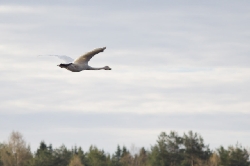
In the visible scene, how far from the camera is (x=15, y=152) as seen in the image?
100000 mm

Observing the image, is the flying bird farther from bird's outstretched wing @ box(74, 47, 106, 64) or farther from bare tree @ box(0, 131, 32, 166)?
bare tree @ box(0, 131, 32, 166)

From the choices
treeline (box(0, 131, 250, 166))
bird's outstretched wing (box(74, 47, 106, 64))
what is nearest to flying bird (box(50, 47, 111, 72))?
bird's outstretched wing (box(74, 47, 106, 64))

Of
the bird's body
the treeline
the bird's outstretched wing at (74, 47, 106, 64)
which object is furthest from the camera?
the treeline

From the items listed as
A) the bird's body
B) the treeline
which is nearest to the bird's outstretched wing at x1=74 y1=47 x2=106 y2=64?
the bird's body

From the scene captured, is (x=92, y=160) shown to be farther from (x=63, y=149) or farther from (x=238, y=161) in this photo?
(x=238, y=161)

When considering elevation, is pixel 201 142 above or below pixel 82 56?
above

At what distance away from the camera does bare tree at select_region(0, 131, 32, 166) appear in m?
98.9

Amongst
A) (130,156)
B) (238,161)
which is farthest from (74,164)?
(130,156)

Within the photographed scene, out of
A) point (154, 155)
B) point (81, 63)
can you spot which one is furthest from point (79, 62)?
point (154, 155)

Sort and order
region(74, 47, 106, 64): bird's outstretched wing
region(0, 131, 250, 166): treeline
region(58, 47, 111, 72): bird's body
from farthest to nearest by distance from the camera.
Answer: region(0, 131, 250, 166): treeline
region(74, 47, 106, 64): bird's outstretched wing
region(58, 47, 111, 72): bird's body

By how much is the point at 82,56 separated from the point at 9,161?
69218 mm

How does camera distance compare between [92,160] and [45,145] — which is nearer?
[92,160]

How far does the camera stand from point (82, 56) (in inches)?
1213

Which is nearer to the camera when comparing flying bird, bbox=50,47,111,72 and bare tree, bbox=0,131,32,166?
flying bird, bbox=50,47,111,72
